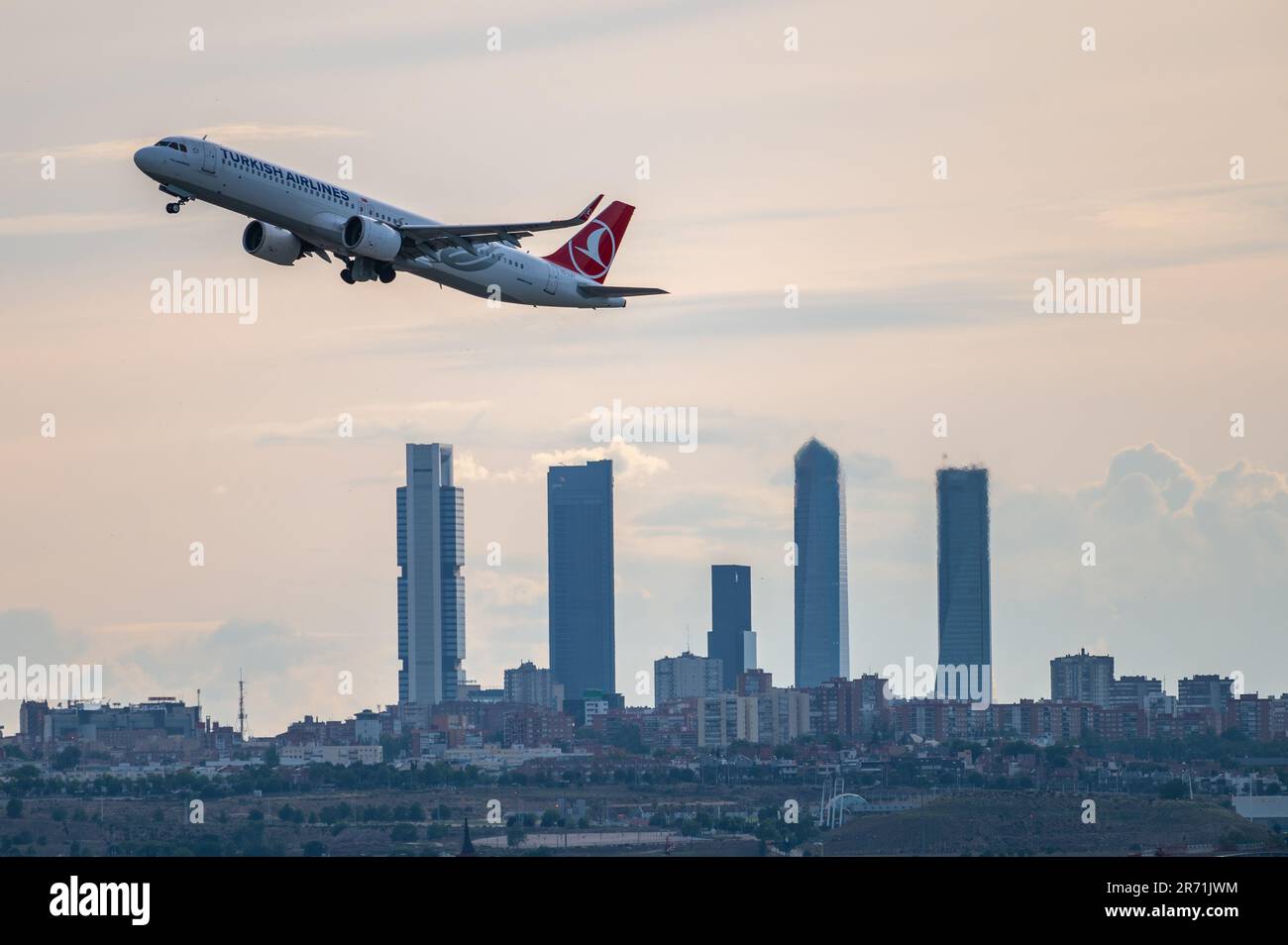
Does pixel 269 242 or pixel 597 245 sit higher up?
pixel 597 245

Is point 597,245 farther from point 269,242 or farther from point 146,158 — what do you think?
point 146,158

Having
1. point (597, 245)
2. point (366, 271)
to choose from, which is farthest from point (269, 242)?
point (597, 245)

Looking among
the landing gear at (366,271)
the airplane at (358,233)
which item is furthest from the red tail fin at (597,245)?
the landing gear at (366,271)

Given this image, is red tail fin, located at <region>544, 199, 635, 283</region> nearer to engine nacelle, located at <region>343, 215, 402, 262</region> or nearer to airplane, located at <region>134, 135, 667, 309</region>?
airplane, located at <region>134, 135, 667, 309</region>
